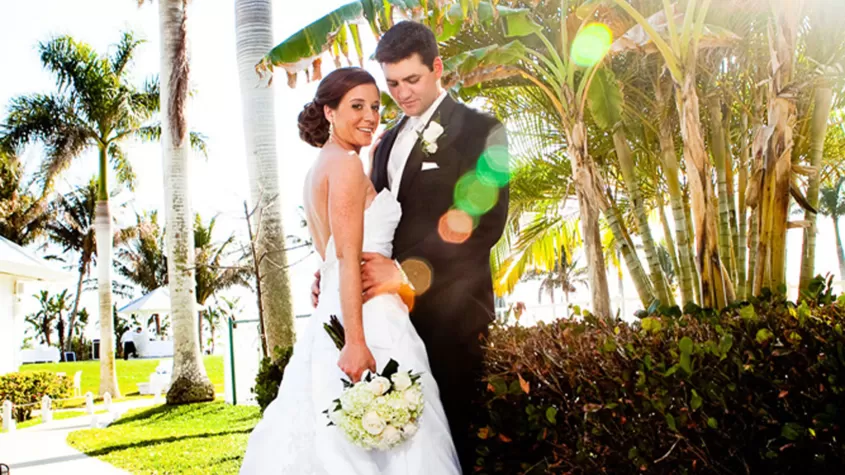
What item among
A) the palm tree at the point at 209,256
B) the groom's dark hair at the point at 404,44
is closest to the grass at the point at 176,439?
the groom's dark hair at the point at 404,44

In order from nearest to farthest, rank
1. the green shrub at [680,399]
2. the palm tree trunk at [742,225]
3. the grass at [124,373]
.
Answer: the green shrub at [680,399]
the palm tree trunk at [742,225]
the grass at [124,373]

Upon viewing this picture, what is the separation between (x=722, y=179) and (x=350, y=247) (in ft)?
23.5

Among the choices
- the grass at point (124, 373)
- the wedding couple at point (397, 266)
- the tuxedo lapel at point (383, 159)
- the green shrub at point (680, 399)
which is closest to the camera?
the green shrub at point (680, 399)

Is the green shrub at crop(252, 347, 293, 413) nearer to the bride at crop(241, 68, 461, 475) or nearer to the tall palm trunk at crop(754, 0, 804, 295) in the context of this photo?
the bride at crop(241, 68, 461, 475)

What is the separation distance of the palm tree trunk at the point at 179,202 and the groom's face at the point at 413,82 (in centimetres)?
1396

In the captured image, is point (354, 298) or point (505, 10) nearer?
point (354, 298)

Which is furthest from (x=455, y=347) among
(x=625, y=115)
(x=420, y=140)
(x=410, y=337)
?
(x=625, y=115)

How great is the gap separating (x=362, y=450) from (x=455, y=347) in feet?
2.10

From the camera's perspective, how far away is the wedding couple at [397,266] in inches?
112

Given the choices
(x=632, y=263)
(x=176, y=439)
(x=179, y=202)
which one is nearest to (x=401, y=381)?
(x=632, y=263)

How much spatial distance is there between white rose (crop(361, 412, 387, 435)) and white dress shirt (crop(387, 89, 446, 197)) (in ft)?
3.32

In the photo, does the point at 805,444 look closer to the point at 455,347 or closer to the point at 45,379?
the point at 455,347

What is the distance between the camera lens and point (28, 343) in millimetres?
59625

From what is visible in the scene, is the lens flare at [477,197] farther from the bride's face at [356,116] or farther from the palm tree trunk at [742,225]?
the palm tree trunk at [742,225]
